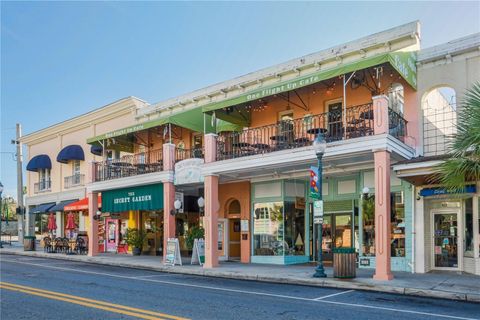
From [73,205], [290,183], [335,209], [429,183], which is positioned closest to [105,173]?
[73,205]

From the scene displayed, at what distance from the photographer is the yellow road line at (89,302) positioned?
857 centimetres

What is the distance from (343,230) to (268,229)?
10.6 feet

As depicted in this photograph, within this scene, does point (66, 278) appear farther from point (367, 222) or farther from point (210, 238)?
point (367, 222)

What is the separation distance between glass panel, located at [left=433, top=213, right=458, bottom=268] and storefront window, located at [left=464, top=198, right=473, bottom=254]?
1.15 ft

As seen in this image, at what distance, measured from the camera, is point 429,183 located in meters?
15.3

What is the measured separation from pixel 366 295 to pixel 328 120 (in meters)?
7.18

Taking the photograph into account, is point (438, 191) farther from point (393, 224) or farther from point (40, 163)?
point (40, 163)

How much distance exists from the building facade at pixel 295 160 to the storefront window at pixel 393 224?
0.04 metres

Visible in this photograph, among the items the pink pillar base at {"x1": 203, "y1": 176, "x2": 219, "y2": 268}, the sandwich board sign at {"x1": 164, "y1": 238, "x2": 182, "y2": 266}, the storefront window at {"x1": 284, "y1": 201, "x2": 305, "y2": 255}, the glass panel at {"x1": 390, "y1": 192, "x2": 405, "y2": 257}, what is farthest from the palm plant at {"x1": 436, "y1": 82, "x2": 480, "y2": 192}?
the sandwich board sign at {"x1": 164, "y1": 238, "x2": 182, "y2": 266}

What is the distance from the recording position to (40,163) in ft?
107

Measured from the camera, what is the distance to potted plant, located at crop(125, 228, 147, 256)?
977 inches

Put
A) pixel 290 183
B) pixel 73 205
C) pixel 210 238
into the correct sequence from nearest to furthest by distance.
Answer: pixel 210 238 → pixel 290 183 → pixel 73 205

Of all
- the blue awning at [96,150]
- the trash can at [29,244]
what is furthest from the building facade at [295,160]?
the trash can at [29,244]

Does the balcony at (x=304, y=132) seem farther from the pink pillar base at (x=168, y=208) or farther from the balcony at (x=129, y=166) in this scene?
the balcony at (x=129, y=166)
